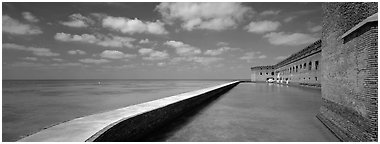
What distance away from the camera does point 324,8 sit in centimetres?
683

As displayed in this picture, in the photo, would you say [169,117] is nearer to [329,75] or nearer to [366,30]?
[329,75]

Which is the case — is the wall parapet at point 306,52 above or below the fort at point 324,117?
above

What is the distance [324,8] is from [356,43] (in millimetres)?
2994

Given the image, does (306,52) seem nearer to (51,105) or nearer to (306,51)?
(306,51)

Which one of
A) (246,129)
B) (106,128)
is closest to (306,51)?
(246,129)

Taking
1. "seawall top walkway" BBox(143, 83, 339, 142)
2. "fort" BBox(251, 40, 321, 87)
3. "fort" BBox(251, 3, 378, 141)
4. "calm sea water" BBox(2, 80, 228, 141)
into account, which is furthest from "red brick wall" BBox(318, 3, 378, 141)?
"fort" BBox(251, 40, 321, 87)

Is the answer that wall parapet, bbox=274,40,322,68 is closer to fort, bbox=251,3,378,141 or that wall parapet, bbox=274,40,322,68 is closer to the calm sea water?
the calm sea water

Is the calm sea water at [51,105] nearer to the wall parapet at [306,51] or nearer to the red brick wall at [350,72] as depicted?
the red brick wall at [350,72]

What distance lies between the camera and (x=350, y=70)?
15.4 feet

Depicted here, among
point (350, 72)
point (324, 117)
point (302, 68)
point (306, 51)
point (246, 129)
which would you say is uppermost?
point (306, 51)

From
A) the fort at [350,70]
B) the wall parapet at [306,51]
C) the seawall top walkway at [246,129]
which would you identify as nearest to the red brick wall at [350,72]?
the fort at [350,70]

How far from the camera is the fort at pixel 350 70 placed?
3.84m

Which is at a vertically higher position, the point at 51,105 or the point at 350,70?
the point at 350,70

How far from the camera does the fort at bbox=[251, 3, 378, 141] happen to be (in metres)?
3.84
